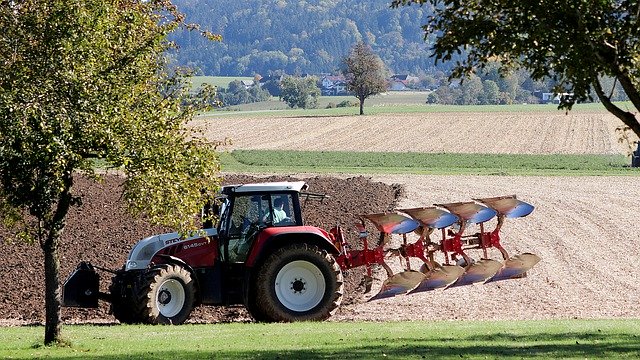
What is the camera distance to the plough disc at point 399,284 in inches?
827

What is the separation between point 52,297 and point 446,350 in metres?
5.19

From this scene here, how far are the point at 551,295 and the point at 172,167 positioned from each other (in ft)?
34.8

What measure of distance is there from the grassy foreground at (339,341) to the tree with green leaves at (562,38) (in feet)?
10.4

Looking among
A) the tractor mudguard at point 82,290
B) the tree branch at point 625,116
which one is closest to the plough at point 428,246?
the tractor mudguard at point 82,290

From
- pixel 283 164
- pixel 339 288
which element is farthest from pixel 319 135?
pixel 339 288

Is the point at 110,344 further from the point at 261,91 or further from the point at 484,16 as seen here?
the point at 261,91

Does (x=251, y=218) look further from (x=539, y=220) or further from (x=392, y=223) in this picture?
(x=539, y=220)

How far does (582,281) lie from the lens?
24.9 metres

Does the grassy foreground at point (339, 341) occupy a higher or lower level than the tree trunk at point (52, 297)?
lower

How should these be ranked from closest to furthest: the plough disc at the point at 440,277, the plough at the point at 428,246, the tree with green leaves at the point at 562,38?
the tree with green leaves at the point at 562,38 < the plough at the point at 428,246 < the plough disc at the point at 440,277

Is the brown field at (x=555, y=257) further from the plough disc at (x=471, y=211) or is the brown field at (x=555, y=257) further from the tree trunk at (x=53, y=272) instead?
the tree trunk at (x=53, y=272)

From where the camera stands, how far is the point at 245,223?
1928 centimetres

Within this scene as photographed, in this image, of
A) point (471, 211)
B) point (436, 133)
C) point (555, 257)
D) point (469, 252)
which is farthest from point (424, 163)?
point (471, 211)

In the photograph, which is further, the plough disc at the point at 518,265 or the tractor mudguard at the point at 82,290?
the plough disc at the point at 518,265
